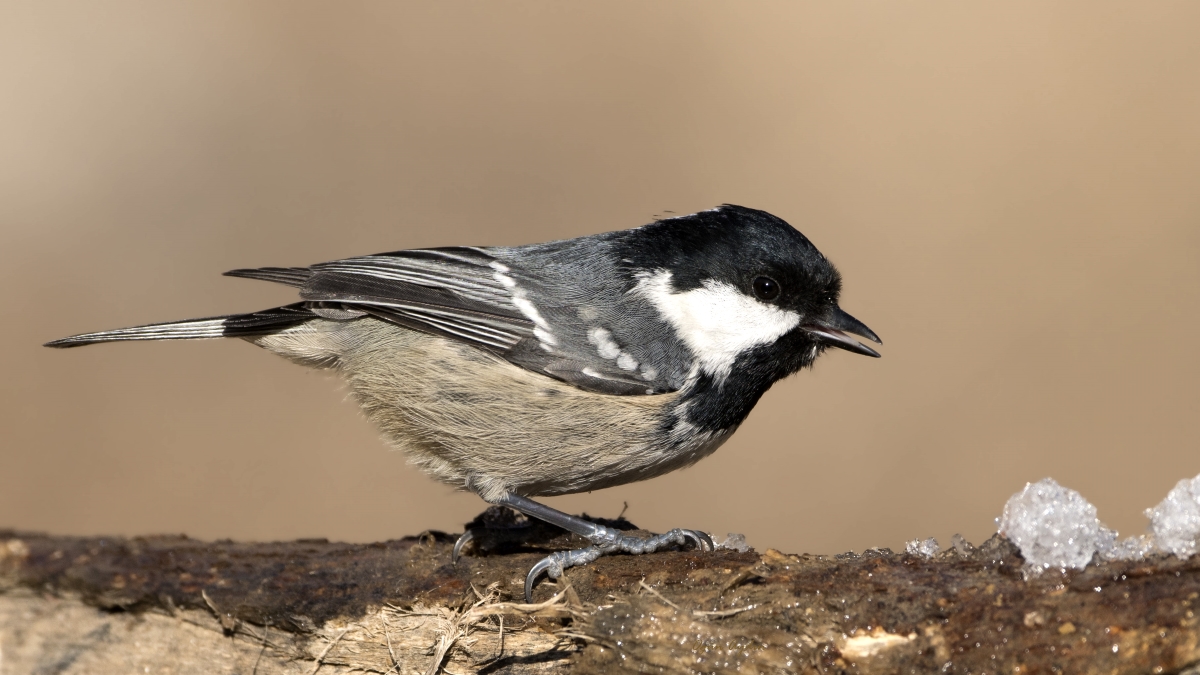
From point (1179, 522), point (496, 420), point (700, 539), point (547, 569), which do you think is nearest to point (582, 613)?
point (547, 569)

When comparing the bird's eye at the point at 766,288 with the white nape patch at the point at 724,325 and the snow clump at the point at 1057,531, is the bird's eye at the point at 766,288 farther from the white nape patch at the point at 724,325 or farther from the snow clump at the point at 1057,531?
the snow clump at the point at 1057,531

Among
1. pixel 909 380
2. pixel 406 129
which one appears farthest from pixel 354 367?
pixel 406 129

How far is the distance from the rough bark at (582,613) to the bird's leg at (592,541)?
6 centimetres

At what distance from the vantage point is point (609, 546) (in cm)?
277

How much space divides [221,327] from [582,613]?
5.83 feet

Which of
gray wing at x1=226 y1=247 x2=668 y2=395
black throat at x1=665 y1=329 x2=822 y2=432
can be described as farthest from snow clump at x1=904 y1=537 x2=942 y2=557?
gray wing at x1=226 y1=247 x2=668 y2=395

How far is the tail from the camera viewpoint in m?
3.19

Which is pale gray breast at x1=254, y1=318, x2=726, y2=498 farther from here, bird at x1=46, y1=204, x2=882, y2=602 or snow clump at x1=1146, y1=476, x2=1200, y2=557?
snow clump at x1=1146, y1=476, x2=1200, y2=557

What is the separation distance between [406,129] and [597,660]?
6.47 meters

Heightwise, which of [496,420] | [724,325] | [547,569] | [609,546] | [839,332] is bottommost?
[547,569]

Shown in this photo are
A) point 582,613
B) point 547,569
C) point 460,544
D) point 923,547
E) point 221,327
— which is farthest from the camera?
point 221,327

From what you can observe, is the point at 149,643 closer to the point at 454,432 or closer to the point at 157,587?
the point at 157,587

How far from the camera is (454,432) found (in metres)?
3.01

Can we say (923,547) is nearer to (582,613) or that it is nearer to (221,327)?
(582,613)
